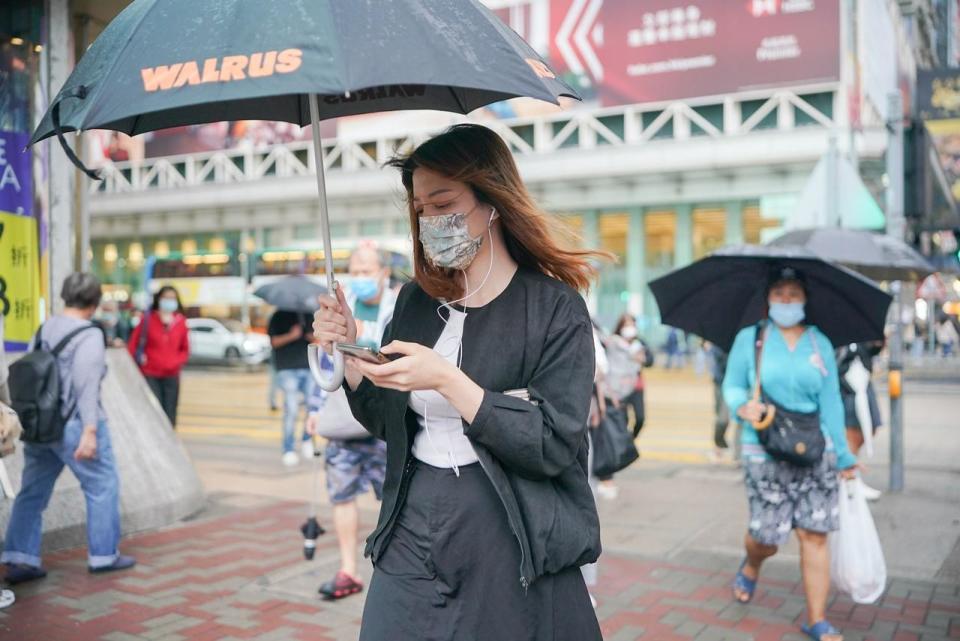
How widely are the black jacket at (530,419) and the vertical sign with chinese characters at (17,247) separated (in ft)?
16.2

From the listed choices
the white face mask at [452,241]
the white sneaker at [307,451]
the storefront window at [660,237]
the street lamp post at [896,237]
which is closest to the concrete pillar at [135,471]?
the white sneaker at [307,451]

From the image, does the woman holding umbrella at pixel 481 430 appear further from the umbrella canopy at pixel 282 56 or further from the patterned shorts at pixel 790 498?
the patterned shorts at pixel 790 498

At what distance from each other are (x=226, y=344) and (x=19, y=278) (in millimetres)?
22383

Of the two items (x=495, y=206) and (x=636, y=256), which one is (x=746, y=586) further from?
(x=636, y=256)

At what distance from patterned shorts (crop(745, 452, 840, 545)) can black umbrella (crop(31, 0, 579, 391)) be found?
9.63 ft

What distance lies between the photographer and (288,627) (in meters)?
4.55

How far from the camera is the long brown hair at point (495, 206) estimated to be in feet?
7.52

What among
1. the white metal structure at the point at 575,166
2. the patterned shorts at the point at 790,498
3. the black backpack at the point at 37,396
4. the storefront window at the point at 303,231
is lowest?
the patterned shorts at the point at 790,498

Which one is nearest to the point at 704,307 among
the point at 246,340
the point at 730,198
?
the point at 246,340

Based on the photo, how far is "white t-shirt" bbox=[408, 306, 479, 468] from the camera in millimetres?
2234

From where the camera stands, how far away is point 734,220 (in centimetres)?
3403

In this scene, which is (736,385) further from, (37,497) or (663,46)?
(663,46)

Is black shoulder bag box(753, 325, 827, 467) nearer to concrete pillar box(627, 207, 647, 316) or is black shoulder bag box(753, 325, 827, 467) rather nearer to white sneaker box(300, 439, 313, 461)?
white sneaker box(300, 439, 313, 461)

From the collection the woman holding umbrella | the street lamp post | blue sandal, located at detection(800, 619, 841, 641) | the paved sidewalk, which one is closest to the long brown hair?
the woman holding umbrella
